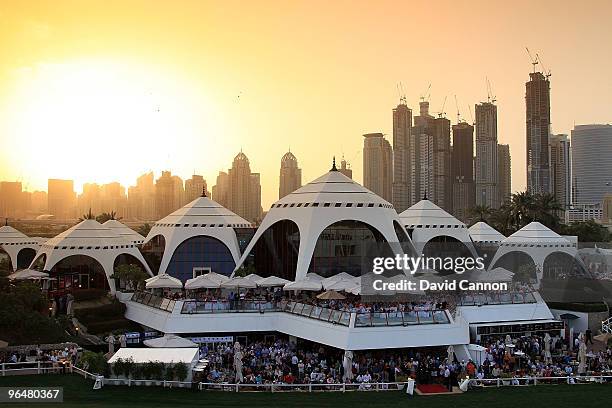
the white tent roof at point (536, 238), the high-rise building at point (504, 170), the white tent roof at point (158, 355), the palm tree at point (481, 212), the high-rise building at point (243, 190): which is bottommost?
the white tent roof at point (158, 355)

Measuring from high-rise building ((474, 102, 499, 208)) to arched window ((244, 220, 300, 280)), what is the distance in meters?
87.9

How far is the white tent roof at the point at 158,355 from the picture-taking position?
23031mm

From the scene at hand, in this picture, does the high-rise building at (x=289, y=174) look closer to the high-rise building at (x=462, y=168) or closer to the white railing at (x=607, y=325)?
the high-rise building at (x=462, y=168)

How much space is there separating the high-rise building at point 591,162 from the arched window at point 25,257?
139579 mm

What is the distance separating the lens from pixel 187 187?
117 meters

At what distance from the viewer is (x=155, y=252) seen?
44.3 m

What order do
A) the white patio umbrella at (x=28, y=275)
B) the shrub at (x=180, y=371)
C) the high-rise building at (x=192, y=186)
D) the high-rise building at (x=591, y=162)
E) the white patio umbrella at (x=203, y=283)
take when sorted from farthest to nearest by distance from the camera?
the high-rise building at (x=591, y=162), the high-rise building at (x=192, y=186), the white patio umbrella at (x=28, y=275), the white patio umbrella at (x=203, y=283), the shrub at (x=180, y=371)

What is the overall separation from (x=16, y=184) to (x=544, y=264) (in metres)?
109

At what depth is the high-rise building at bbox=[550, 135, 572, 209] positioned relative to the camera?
132250 mm

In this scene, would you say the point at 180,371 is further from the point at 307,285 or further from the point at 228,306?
the point at 307,285

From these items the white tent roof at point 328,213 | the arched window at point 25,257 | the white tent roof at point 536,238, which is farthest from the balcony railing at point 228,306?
the arched window at point 25,257

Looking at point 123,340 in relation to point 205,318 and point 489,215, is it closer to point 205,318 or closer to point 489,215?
point 205,318

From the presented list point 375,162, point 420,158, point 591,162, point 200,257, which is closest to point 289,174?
point 375,162

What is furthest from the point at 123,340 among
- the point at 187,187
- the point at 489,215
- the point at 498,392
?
the point at 187,187
